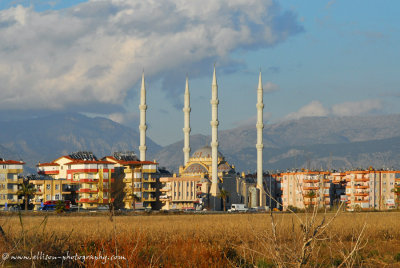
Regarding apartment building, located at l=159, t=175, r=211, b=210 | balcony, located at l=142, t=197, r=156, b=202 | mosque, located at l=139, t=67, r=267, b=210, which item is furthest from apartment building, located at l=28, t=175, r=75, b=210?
apartment building, located at l=159, t=175, r=211, b=210

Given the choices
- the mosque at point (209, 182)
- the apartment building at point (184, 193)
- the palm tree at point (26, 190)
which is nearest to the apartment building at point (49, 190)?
the palm tree at point (26, 190)

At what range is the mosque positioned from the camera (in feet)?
387

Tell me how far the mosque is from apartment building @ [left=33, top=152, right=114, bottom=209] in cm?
1325

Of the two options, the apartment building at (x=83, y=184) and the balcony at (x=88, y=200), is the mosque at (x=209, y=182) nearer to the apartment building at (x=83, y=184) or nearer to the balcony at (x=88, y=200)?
the apartment building at (x=83, y=184)

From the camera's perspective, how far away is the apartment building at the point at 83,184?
107 metres

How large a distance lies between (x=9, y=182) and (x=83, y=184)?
11.6 meters

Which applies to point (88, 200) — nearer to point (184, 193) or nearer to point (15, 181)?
point (15, 181)

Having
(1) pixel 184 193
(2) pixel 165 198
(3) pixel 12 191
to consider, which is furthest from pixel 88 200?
(1) pixel 184 193

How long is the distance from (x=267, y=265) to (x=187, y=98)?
105m

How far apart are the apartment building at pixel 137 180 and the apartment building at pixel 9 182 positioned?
1671 centimetres

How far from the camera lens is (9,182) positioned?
106 meters

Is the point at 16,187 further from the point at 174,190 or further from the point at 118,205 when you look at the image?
the point at 174,190

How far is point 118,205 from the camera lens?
355 ft

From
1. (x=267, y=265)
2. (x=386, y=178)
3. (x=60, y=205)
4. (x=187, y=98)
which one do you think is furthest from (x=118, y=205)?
(x=267, y=265)
